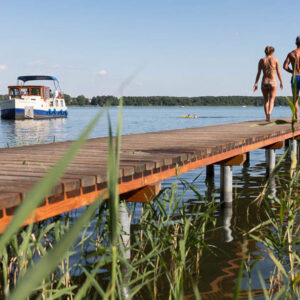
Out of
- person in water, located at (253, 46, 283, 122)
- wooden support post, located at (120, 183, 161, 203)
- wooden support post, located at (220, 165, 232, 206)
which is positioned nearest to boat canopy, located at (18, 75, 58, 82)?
person in water, located at (253, 46, 283, 122)

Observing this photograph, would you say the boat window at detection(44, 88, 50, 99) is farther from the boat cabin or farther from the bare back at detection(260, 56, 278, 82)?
the bare back at detection(260, 56, 278, 82)

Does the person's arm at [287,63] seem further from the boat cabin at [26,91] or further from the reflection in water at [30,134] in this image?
the boat cabin at [26,91]

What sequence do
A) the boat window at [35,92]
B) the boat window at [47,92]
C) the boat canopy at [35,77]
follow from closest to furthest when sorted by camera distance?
the boat canopy at [35,77] < the boat window at [35,92] < the boat window at [47,92]

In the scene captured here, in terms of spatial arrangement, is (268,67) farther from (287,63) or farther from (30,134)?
(30,134)

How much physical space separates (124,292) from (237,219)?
12.2ft

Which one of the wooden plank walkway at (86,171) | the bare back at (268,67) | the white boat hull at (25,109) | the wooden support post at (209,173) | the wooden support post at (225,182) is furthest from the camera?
the white boat hull at (25,109)

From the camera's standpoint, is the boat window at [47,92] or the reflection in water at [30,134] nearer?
the reflection in water at [30,134]

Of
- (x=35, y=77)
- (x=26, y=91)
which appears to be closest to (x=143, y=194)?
(x=35, y=77)

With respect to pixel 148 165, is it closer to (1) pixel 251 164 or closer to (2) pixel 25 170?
(2) pixel 25 170

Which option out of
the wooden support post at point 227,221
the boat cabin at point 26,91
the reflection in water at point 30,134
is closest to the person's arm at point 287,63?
the wooden support post at point 227,221

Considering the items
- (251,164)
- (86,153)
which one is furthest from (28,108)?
(86,153)

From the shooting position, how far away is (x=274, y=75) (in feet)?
34.7

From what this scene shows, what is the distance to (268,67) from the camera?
10422 mm

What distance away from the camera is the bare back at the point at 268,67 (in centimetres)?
1034
